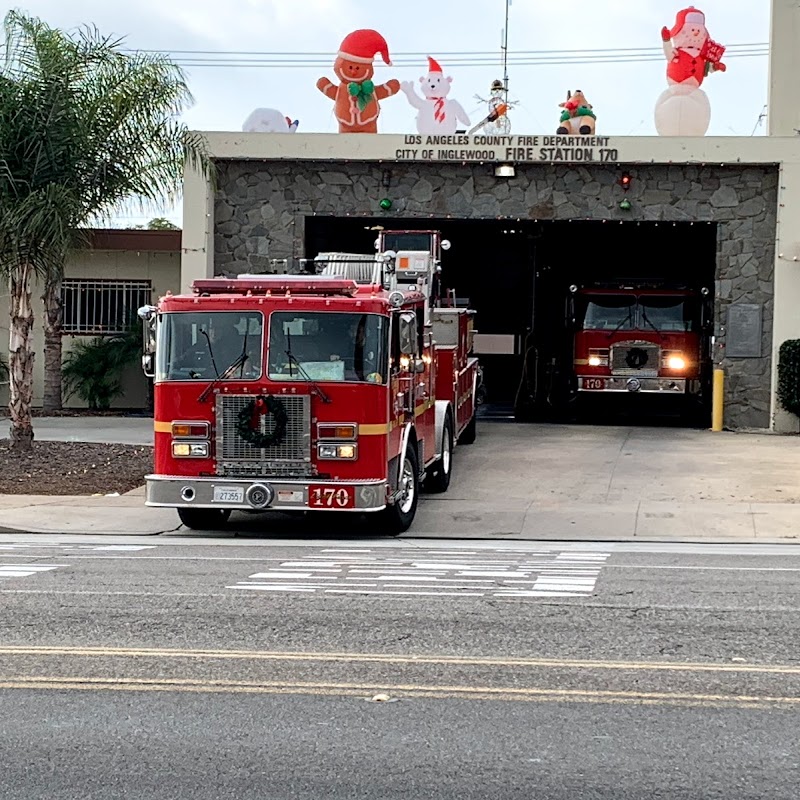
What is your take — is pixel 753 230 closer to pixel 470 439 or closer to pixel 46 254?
pixel 470 439

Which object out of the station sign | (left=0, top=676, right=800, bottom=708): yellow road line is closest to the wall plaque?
the station sign

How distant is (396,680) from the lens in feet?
24.1

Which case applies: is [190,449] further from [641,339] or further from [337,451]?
[641,339]

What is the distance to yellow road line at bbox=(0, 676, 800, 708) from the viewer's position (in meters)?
6.91

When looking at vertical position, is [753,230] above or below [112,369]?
above

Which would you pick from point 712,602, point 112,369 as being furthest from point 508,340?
point 712,602

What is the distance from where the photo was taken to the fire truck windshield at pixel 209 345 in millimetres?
13719

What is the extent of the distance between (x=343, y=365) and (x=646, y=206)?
38.3ft

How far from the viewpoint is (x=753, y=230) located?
23844 millimetres

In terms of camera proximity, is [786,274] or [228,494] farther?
[786,274]

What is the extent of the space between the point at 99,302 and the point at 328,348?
53.3 ft

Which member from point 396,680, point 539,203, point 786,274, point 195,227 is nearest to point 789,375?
point 786,274

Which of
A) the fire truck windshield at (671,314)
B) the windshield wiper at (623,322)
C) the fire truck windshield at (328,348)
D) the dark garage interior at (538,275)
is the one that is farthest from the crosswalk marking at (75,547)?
the dark garage interior at (538,275)

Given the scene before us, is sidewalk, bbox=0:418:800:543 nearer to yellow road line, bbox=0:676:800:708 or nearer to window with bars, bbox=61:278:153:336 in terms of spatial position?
window with bars, bbox=61:278:153:336
